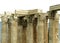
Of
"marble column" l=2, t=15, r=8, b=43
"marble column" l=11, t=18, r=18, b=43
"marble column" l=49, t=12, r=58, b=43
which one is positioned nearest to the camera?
"marble column" l=49, t=12, r=58, b=43

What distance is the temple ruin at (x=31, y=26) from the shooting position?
16406 millimetres

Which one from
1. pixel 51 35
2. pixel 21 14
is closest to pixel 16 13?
pixel 21 14

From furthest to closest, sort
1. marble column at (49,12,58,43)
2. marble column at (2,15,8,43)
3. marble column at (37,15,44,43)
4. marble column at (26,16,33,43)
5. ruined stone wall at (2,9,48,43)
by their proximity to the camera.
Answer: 1. marble column at (2,15,8,43)
2. marble column at (26,16,33,43)
3. ruined stone wall at (2,9,48,43)
4. marble column at (37,15,44,43)
5. marble column at (49,12,58,43)

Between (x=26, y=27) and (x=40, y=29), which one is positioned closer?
(x=40, y=29)

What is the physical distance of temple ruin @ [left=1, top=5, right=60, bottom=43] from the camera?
646 inches

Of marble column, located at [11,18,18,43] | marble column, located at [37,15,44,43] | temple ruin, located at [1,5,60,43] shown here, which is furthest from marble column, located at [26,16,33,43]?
marble column, located at [37,15,44,43]

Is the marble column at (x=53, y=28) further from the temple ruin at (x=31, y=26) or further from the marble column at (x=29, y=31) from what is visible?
the marble column at (x=29, y=31)

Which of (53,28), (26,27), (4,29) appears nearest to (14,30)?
(26,27)

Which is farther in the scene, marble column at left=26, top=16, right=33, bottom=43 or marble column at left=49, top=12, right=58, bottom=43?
marble column at left=26, top=16, right=33, bottom=43

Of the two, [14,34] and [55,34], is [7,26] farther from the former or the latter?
[55,34]

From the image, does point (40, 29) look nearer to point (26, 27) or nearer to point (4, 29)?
point (26, 27)

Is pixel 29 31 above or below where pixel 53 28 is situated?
below

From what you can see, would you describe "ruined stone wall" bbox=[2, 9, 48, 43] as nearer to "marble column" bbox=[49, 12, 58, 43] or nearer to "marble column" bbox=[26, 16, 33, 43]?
"marble column" bbox=[26, 16, 33, 43]

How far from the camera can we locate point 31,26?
19422 mm
